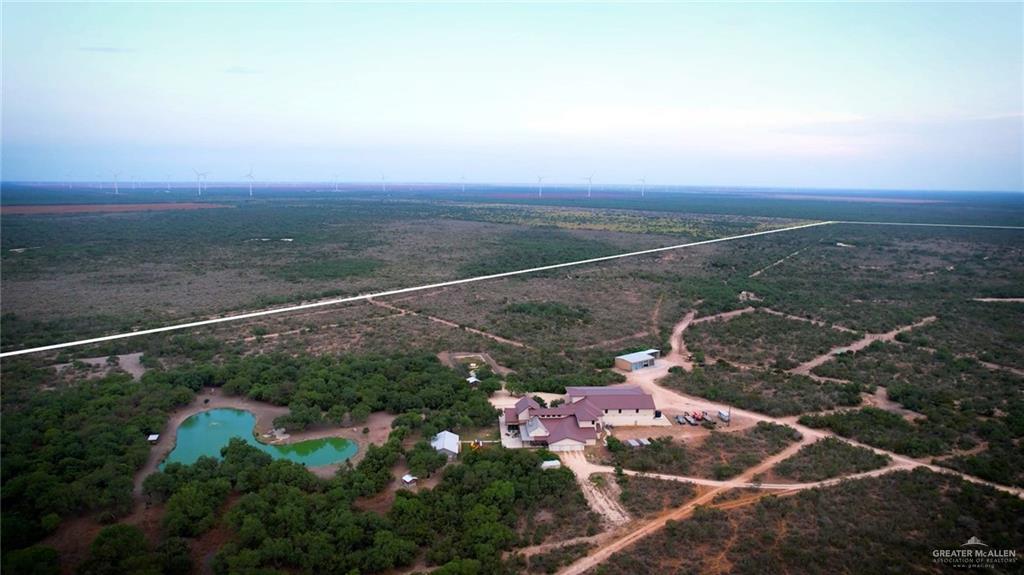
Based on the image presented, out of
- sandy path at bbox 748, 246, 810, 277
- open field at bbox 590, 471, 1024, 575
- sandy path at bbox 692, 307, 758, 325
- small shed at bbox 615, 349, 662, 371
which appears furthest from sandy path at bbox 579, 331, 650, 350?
sandy path at bbox 748, 246, 810, 277

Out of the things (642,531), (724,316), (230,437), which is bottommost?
(230,437)

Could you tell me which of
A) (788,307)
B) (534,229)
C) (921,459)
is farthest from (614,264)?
(921,459)

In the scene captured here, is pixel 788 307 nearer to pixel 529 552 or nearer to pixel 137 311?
pixel 529 552

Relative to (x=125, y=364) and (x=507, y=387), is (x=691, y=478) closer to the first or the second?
(x=507, y=387)

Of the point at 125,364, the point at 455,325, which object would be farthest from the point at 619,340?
the point at 125,364

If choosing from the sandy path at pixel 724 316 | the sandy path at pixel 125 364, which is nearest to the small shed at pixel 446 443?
the sandy path at pixel 125 364

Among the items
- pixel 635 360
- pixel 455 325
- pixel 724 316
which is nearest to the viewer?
pixel 635 360

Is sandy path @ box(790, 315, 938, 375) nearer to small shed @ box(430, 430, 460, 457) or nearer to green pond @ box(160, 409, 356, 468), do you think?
small shed @ box(430, 430, 460, 457)
